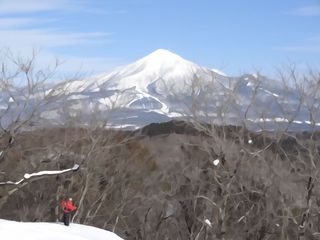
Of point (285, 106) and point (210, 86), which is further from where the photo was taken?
point (210, 86)

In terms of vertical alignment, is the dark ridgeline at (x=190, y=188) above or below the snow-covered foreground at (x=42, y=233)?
below

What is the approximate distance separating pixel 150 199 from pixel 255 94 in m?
8.74

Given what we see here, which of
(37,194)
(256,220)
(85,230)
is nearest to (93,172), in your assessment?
(37,194)

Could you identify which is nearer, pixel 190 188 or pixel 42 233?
pixel 42 233

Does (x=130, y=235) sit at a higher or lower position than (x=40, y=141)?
lower

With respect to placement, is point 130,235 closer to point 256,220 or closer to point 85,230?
point 256,220

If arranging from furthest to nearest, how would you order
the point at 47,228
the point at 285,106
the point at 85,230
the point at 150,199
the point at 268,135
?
the point at 150,199 < the point at 268,135 < the point at 285,106 < the point at 85,230 < the point at 47,228

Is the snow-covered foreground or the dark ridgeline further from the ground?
the snow-covered foreground

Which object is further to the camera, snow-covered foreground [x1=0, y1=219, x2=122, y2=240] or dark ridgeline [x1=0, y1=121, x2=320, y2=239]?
dark ridgeline [x1=0, y1=121, x2=320, y2=239]

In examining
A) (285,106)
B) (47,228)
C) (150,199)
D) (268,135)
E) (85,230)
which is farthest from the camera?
(150,199)

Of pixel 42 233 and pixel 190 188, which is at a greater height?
pixel 42 233

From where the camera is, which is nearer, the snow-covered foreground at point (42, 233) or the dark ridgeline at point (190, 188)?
the snow-covered foreground at point (42, 233)

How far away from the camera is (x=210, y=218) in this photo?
1242 inches

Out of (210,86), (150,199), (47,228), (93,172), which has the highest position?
(210,86)
